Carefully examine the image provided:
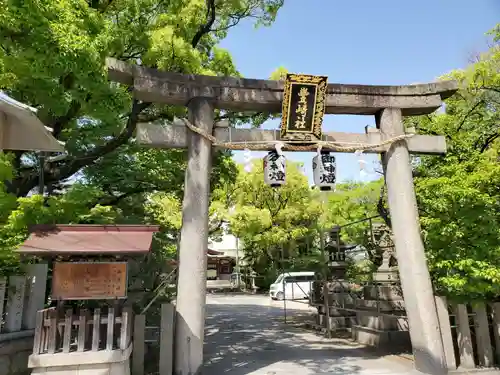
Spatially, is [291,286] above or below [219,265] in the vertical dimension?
below

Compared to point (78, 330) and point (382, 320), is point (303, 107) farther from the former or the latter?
point (382, 320)

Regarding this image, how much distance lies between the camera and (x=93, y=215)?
852 centimetres

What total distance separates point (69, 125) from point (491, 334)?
482 inches

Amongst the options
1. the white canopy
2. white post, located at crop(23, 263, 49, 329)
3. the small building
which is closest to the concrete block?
white post, located at crop(23, 263, 49, 329)

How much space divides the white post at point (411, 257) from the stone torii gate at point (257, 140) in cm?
2

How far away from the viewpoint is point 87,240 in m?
6.04

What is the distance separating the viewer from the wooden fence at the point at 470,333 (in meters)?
7.68

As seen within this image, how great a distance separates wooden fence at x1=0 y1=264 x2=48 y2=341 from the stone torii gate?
2702 mm

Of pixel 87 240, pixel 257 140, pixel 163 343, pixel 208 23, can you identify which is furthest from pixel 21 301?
pixel 208 23

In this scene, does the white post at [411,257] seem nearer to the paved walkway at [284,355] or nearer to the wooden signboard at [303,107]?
the paved walkway at [284,355]

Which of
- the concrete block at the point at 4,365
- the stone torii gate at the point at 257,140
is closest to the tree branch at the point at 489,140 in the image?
the stone torii gate at the point at 257,140

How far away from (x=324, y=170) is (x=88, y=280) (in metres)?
5.46

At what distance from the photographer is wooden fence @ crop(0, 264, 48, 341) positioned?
656 centimetres

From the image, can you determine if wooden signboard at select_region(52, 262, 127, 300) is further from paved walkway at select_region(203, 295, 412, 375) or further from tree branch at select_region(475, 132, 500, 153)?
tree branch at select_region(475, 132, 500, 153)
